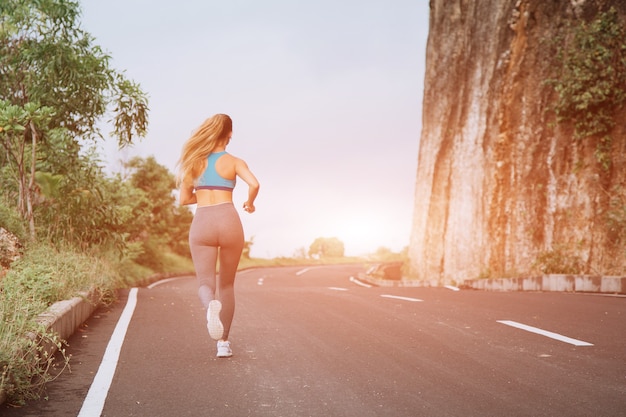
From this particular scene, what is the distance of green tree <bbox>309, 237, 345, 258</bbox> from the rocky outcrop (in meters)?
41.6

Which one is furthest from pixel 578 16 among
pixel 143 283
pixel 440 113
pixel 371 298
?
pixel 143 283

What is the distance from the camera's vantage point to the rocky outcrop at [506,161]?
64.5 feet

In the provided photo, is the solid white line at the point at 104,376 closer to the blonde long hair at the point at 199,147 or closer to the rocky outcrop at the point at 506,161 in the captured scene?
the blonde long hair at the point at 199,147

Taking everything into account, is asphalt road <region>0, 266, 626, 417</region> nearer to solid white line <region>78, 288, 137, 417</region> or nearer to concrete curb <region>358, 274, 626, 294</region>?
solid white line <region>78, 288, 137, 417</region>

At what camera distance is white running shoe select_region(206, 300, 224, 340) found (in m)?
5.89

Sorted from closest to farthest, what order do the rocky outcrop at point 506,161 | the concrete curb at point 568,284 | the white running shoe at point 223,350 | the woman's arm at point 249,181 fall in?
the woman's arm at point 249,181 < the white running shoe at point 223,350 < the concrete curb at point 568,284 < the rocky outcrop at point 506,161

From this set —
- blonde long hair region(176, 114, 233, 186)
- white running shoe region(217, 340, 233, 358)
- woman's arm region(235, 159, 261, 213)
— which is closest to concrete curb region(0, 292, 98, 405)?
white running shoe region(217, 340, 233, 358)

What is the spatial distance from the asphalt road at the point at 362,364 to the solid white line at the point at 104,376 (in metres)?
0.05

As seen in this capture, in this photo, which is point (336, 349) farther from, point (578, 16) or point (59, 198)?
point (578, 16)

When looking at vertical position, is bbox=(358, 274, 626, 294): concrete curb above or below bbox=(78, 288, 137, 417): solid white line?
above

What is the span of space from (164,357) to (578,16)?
20254 mm

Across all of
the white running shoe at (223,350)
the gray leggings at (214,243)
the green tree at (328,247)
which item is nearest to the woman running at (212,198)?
the gray leggings at (214,243)

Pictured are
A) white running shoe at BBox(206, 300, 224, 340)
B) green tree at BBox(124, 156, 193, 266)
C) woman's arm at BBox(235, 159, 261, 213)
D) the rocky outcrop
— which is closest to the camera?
white running shoe at BBox(206, 300, 224, 340)

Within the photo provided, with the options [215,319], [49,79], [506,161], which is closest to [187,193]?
[215,319]
